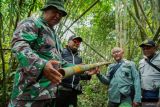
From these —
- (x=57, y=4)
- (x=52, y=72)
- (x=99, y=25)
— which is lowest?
(x=52, y=72)

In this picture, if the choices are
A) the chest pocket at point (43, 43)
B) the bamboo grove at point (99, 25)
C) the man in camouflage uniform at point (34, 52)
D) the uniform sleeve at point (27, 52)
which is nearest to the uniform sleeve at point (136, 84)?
the bamboo grove at point (99, 25)

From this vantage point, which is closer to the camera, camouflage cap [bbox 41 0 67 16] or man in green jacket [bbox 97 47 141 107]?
camouflage cap [bbox 41 0 67 16]

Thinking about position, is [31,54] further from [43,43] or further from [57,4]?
[57,4]

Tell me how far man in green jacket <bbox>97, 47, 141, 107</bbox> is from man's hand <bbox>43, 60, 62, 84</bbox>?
3.24m

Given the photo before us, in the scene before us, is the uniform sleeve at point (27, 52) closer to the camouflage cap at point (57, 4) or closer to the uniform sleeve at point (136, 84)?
the camouflage cap at point (57, 4)

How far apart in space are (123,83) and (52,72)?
135 inches

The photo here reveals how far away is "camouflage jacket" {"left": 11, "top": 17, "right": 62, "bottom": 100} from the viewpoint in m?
2.59

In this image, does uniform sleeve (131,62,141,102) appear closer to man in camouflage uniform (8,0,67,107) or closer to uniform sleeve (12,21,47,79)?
man in camouflage uniform (8,0,67,107)

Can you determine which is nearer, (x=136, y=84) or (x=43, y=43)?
(x=43, y=43)

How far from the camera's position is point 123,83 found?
18.2 feet

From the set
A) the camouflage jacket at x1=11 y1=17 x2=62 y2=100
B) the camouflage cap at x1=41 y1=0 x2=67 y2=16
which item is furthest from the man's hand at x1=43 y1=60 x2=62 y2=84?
the camouflage cap at x1=41 y1=0 x2=67 y2=16

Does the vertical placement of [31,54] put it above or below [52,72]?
above

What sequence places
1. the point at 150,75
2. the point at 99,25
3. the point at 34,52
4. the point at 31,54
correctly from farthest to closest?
the point at 99,25
the point at 150,75
the point at 34,52
the point at 31,54

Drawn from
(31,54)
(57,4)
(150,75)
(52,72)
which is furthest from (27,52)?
(150,75)
